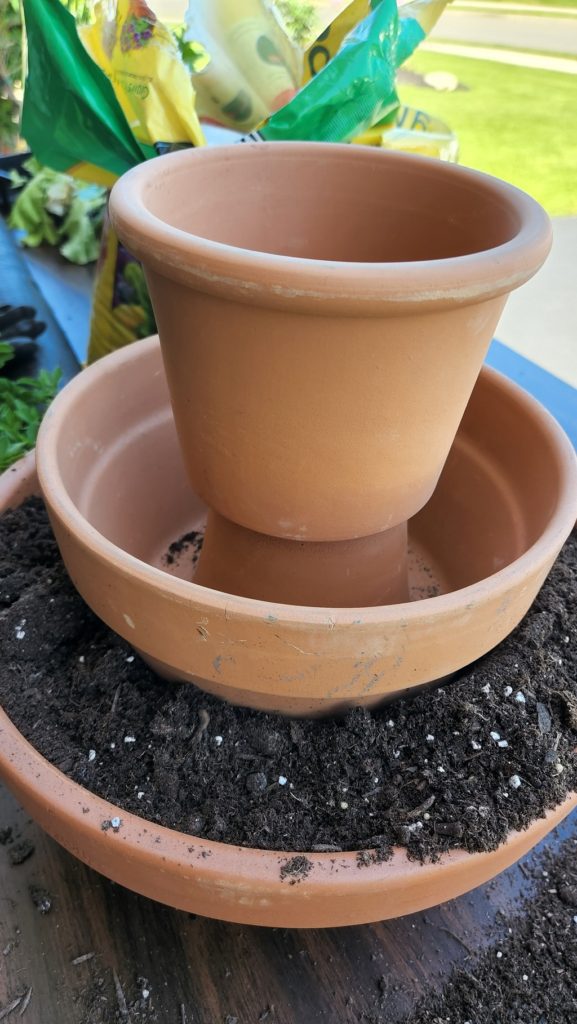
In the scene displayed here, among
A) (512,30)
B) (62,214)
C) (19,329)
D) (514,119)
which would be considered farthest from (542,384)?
(512,30)

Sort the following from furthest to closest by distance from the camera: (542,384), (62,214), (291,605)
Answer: (62,214) < (542,384) < (291,605)

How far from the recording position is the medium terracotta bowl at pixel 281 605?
548mm

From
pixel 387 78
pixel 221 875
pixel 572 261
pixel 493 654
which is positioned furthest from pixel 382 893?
pixel 572 261

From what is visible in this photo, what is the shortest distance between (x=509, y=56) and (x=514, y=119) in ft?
8.39

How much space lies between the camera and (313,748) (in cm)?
65

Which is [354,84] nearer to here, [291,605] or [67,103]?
[67,103]

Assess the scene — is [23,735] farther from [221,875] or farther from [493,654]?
[493,654]

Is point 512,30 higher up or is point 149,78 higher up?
point 149,78

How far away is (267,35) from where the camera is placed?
1.21 m

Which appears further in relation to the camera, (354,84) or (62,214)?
(62,214)

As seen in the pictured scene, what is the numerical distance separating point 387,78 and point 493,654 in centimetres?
84

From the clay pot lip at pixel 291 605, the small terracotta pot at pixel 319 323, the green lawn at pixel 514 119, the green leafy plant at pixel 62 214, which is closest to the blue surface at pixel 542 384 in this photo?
the clay pot lip at pixel 291 605

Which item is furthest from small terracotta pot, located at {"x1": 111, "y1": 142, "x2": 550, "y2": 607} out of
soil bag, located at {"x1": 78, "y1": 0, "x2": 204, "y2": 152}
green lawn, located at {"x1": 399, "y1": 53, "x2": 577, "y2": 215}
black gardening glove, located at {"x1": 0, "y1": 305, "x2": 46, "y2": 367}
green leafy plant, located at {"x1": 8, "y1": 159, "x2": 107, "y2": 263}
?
green lawn, located at {"x1": 399, "y1": 53, "x2": 577, "y2": 215}

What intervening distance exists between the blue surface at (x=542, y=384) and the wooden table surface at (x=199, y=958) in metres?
0.86
